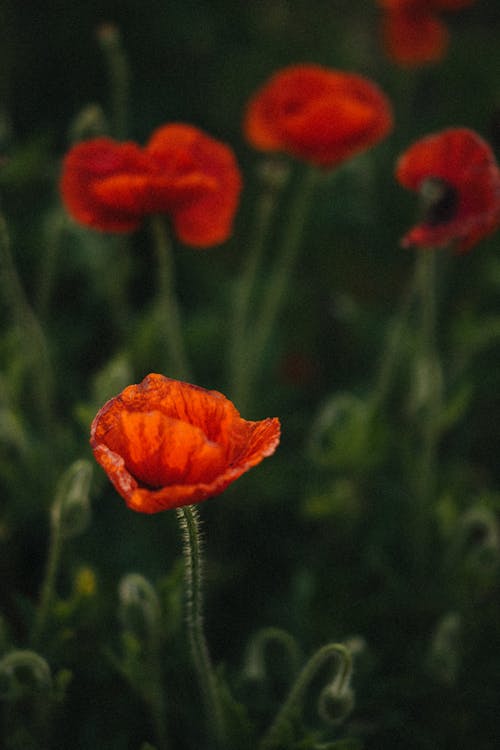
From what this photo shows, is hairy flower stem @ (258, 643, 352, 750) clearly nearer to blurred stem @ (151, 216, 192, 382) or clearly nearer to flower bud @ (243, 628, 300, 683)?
flower bud @ (243, 628, 300, 683)

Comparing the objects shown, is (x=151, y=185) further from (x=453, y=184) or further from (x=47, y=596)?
(x=47, y=596)

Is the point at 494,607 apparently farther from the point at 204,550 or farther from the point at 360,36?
the point at 360,36

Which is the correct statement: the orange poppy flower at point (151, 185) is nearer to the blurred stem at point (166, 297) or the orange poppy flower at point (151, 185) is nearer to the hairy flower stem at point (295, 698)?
the blurred stem at point (166, 297)

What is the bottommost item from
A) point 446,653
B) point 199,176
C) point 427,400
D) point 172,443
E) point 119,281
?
point 446,653

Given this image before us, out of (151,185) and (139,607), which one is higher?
(151,185)

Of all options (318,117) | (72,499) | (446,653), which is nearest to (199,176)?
(318,117)
